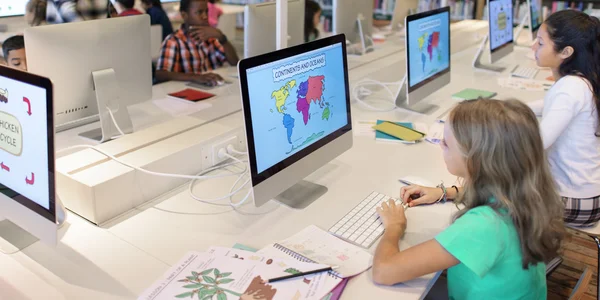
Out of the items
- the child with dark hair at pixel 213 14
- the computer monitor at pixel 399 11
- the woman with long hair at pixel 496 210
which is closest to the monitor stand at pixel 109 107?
the woman with long hair at pixel 496 210

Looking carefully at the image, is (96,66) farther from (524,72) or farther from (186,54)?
(524,72)

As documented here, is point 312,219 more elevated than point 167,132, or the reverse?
point 167,132

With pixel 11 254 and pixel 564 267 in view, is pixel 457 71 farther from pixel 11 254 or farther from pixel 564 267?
pixel 11 254

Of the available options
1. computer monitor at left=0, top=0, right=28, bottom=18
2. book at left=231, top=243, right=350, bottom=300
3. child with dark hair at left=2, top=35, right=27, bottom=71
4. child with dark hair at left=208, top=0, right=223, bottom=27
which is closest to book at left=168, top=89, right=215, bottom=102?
child with dark hair at left=2, top=35, right=27, bottom=71

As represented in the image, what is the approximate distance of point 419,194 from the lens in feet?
5.03

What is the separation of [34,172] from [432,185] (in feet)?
3.78

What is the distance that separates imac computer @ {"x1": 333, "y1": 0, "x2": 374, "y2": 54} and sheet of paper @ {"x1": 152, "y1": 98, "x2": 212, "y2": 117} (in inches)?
45.6

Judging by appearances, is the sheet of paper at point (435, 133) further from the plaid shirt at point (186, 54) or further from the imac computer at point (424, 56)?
the plaid shirt at point (186, 54)

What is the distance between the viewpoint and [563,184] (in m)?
1.83

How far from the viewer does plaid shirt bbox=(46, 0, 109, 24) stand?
10.2 feet

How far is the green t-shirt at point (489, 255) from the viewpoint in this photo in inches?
41.3

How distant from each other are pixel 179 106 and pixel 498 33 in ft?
6.94

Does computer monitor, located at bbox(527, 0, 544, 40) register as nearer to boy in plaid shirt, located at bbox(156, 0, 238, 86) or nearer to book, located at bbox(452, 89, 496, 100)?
book, located at bbox(452, 89, 496, 100)

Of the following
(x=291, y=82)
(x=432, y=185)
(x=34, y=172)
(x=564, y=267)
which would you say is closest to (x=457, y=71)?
(x=564, y=267)
